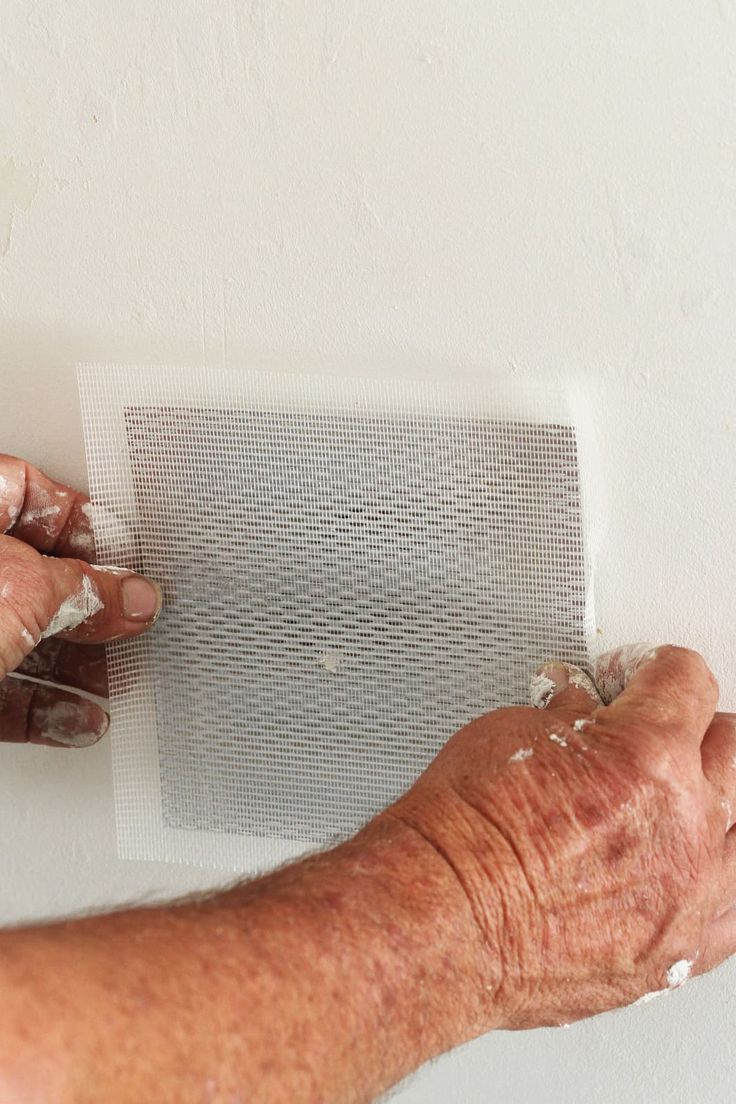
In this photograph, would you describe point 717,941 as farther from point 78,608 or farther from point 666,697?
point 78,608

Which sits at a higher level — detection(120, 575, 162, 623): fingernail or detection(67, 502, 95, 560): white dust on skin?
detection(67, 502, 95, 560): white dust on skin

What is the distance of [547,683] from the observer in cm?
89

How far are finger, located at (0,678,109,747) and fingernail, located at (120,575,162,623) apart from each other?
156mm

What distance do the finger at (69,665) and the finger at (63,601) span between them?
71mm

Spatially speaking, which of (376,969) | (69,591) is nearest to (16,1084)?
(376,969)

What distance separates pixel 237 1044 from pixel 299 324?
0.63 m

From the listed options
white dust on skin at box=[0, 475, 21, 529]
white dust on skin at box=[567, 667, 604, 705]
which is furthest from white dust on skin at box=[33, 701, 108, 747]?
white dust on skin at box=[567, 667, 604, 705]

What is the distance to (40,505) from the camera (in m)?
1.01

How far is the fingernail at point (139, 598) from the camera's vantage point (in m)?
0.98

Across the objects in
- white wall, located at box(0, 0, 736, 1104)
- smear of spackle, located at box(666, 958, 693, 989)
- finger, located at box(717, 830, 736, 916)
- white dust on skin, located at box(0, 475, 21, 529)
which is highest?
white wall, located at box(0, 0, 736, 1104)

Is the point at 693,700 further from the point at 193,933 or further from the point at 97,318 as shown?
the point at 97,318

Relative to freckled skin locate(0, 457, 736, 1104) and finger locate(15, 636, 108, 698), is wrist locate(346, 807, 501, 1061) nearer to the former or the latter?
freckled skin locate(0, 457, 736, 1104)

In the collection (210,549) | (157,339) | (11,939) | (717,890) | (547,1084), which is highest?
(157,339)

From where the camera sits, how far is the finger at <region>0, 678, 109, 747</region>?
1071mm
